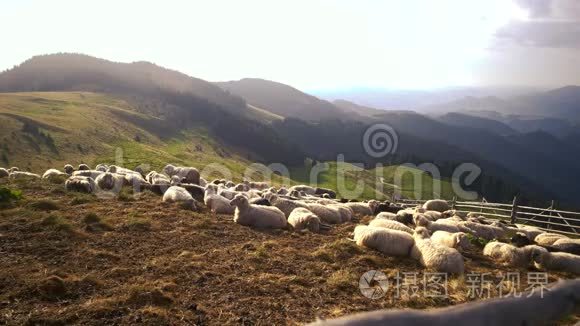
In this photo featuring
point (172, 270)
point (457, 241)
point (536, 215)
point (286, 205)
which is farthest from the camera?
point (536, 215)

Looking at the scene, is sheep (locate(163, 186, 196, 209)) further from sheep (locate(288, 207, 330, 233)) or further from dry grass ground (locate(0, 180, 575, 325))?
sheep (locate(288, 207, 330, 233))

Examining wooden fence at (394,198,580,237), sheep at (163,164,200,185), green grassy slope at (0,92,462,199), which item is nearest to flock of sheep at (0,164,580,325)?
sheep at (163,164,200,185)

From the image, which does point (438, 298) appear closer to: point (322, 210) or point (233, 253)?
point (233, 253)

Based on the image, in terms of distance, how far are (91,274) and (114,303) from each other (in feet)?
5.23

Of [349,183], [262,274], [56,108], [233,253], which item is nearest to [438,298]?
[262,274]

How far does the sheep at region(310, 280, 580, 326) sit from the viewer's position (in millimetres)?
2320

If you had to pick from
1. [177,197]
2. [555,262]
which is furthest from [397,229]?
[177,197]

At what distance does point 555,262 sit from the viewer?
1223 centimetres

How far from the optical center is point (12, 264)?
869 cm

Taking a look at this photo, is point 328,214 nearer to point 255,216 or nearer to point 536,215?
point 255,216

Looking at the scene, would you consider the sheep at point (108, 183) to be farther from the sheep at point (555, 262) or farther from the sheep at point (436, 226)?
the sheep at point (555, 262)

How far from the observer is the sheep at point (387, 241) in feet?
38.7

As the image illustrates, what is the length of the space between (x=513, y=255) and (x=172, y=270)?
404 inches

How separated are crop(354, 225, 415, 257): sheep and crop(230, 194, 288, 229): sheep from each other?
342 centimetres
